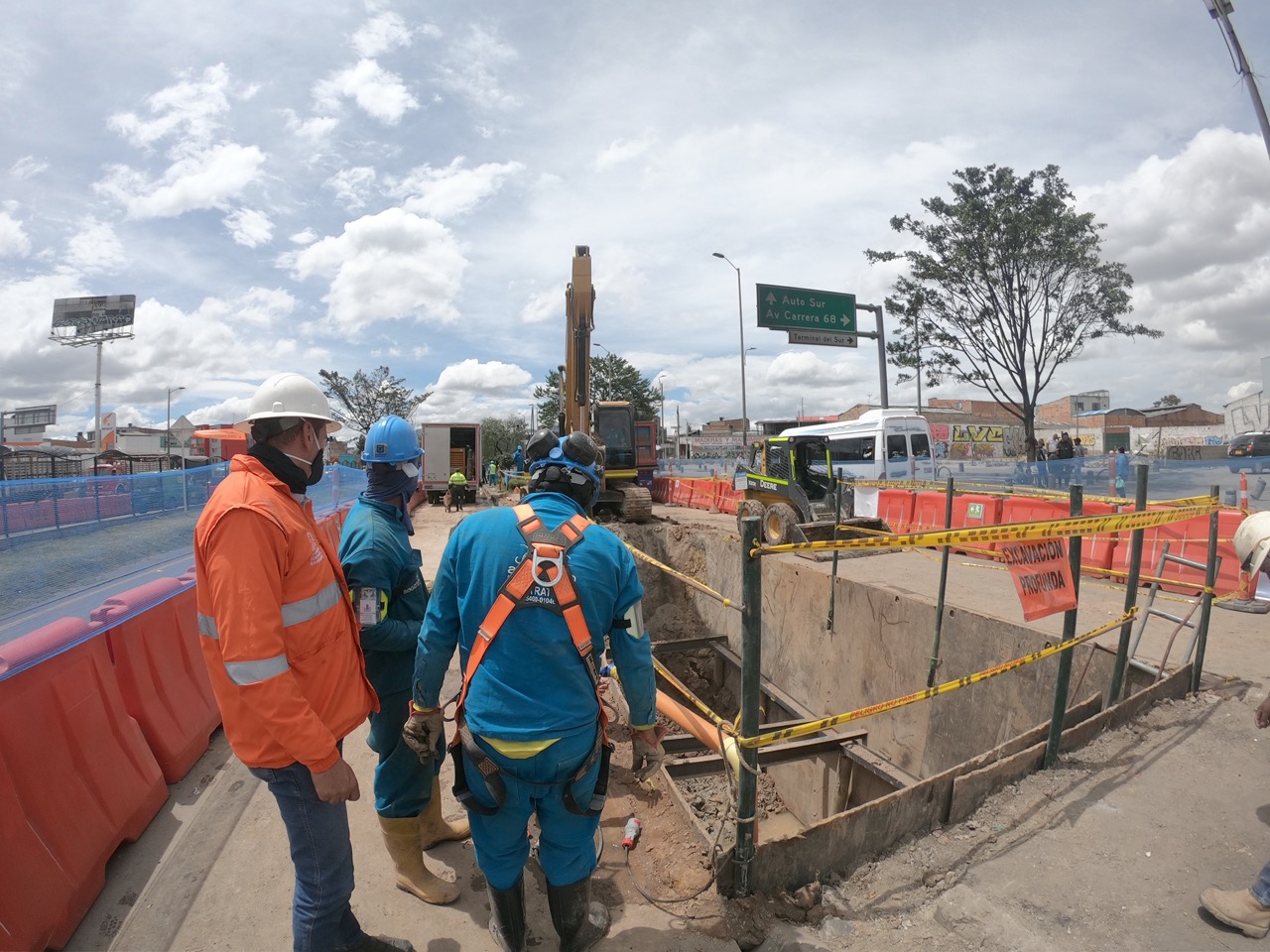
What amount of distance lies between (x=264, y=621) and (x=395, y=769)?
1262mm

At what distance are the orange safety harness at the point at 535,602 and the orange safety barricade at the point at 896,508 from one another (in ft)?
36.9

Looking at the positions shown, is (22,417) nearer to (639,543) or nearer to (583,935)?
(639,543)

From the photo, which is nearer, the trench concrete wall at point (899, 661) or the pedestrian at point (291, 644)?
the pedestrian at point (291, 644)

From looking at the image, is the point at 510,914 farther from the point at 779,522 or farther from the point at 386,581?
the point at 779,522

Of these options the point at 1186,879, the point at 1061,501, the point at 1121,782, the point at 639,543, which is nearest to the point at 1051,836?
the point at 1186,879

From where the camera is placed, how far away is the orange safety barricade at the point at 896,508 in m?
12.5

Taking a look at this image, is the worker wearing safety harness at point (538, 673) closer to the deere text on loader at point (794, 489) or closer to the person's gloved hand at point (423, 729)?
the person's gloved hand at point (423, 729)

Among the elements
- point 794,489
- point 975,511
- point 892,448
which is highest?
point 892,448

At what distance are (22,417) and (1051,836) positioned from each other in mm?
82995

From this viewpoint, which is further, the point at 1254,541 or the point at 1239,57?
the point at 1239,57

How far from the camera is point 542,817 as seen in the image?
225 cm

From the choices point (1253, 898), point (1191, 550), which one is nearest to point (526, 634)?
point (1253, 898)

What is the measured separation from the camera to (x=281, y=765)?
1917 mm

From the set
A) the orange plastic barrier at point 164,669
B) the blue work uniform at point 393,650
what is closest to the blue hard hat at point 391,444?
the blue work uniform at point 393,650
